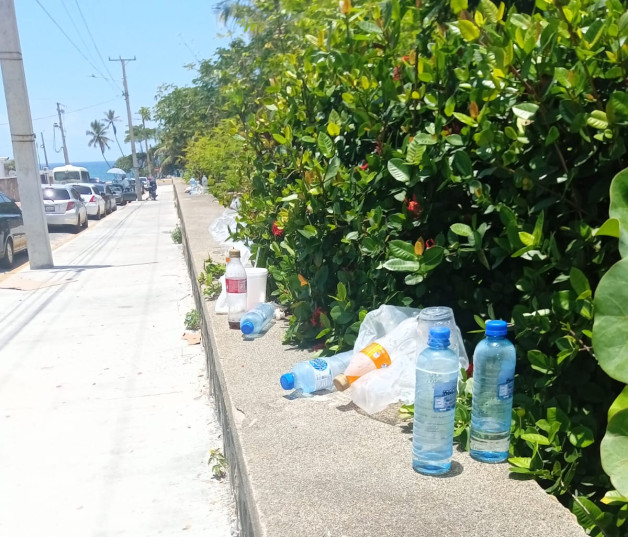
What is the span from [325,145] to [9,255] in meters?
12.1

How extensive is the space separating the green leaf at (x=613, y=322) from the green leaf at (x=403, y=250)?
124cm

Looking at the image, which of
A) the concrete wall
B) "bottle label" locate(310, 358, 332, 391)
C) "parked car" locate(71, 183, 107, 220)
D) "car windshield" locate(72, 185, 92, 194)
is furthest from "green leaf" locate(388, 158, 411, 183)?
the concrete wall

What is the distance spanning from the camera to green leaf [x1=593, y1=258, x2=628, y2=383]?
1442 millimetres

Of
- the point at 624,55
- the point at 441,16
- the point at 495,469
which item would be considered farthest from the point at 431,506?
the point at 441,16

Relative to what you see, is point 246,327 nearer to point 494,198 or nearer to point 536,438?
point 494,198

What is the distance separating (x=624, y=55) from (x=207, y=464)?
3.22 metres

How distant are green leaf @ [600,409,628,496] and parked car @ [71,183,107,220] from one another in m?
26.9

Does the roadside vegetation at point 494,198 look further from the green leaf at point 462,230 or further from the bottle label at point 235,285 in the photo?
the bottle label at point 235,285

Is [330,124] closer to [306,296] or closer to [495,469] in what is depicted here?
[306,296]

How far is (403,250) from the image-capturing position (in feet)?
8.94

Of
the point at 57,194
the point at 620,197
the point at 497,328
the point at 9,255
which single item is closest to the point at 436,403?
the point at 497,328

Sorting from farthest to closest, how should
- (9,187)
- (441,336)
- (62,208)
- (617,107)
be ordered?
(9,187), (62,208), (441,336), (617,107)

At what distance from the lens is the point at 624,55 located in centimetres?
192

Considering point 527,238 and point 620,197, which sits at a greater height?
point 620,197
